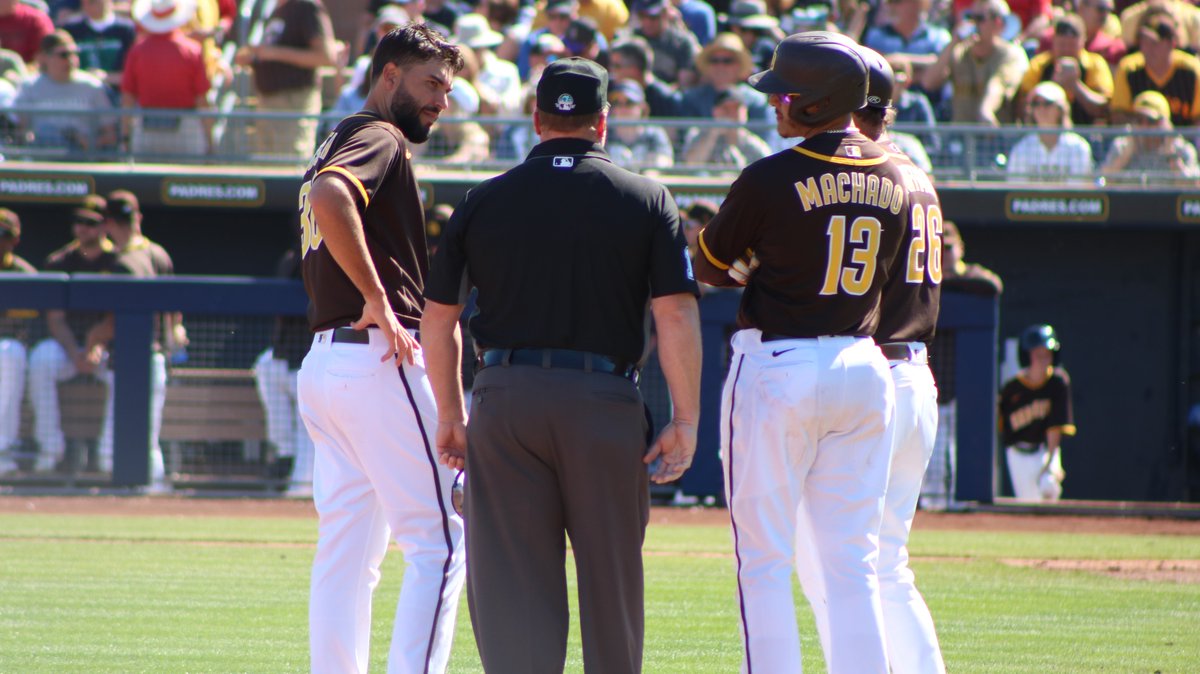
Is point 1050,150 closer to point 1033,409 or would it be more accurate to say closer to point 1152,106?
point 1152,106

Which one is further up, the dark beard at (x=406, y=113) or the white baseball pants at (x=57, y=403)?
the dark beard at (x=406, y=113)

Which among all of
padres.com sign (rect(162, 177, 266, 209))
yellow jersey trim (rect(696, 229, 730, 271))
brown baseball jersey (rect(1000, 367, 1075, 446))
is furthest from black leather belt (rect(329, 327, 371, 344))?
padres.com sign (rect(162, 177, 266, 209))

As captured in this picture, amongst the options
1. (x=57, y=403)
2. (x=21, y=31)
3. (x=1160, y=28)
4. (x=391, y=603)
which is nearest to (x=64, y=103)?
(x=21, y=31)

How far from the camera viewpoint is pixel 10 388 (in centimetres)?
1121

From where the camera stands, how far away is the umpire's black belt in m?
3.99

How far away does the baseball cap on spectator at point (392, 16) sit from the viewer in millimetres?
14211

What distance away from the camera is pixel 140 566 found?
26.7ft

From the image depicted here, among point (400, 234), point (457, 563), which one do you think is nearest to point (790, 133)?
point (400, 234)

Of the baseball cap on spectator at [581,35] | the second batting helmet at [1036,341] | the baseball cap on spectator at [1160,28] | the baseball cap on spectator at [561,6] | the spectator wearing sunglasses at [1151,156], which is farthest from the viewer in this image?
the baseball cap on spectator at [561,6]

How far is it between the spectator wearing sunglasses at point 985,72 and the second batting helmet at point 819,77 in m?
9.52

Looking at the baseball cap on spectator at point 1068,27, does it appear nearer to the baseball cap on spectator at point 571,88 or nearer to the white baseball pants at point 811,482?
the white baseball pants at point 811,482

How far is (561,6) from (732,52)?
7.65ft

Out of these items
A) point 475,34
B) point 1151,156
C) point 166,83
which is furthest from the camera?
point 475,34

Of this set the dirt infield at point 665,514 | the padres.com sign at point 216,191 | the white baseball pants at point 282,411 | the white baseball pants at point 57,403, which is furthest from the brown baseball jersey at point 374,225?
the padres.com sign at point 216,191
